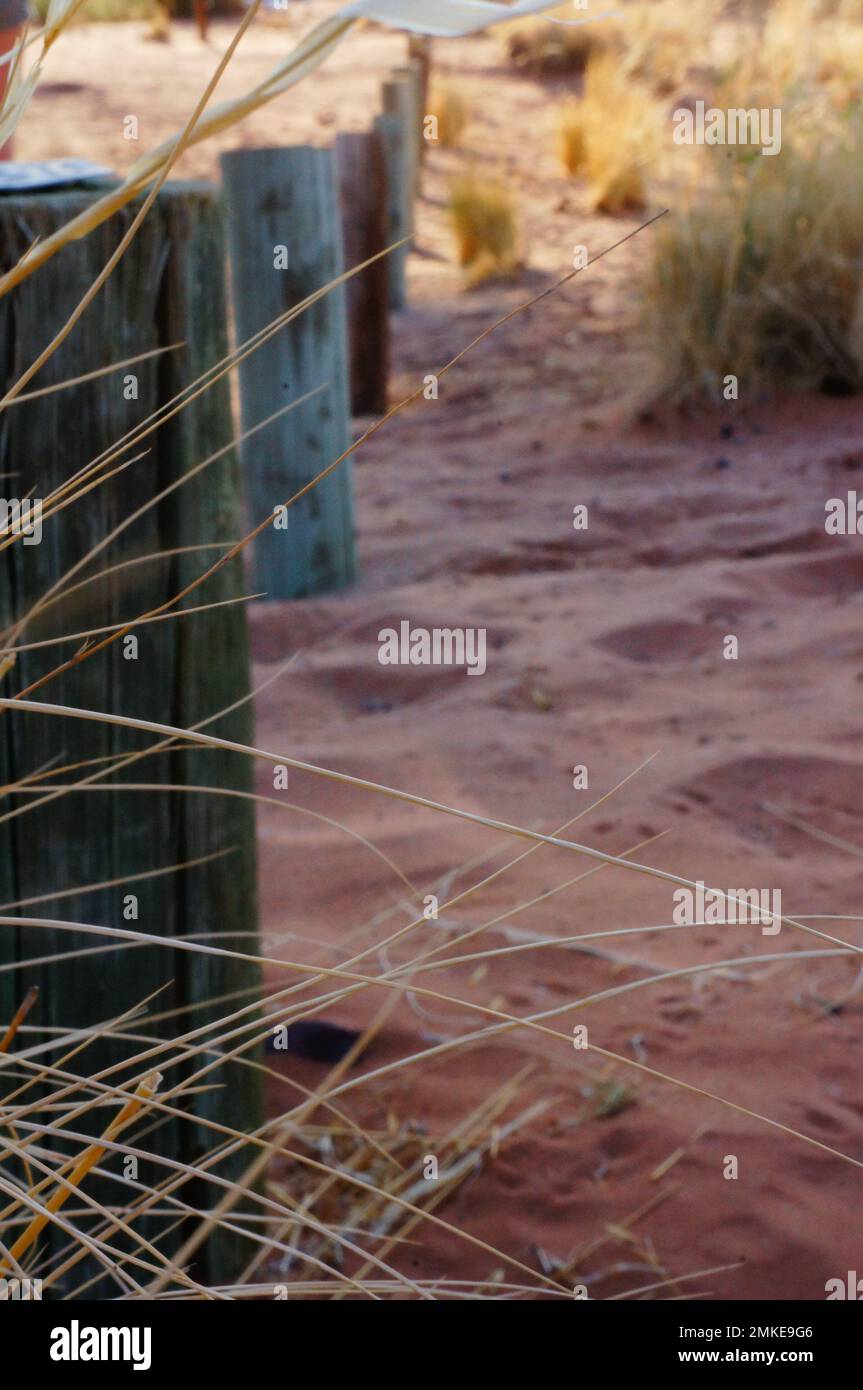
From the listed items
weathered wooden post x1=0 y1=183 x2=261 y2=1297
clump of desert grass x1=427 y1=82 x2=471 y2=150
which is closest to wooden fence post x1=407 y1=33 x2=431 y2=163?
clump of desert grass x1=427 y1=82 x2=471 y2=150

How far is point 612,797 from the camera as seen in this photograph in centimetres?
298

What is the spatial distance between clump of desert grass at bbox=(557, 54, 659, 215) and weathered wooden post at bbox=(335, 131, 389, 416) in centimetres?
307

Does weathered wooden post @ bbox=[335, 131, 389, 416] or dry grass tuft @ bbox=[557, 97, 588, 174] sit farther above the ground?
dry grass tuft @ bbox=[557, 97, 588, 174]

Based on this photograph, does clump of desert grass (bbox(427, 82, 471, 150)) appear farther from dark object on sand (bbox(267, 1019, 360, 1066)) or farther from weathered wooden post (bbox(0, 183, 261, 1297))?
weathered wooden post (bbox(0, 183, 261, 1297))

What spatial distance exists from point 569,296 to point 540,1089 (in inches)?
287

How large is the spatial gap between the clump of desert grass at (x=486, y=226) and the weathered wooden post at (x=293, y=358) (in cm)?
496

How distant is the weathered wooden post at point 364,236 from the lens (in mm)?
6348

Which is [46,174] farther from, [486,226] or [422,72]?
[422,72]

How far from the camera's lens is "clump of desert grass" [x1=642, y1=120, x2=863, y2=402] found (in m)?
6.12

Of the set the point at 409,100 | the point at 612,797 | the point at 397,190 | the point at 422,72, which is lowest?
the point at 612,797

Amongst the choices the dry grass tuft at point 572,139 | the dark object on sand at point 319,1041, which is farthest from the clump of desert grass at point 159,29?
the dark object on sand at point 319,1041

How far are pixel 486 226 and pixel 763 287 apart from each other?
3694mm

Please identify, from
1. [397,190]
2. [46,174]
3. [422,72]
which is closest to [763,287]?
[397,190]
